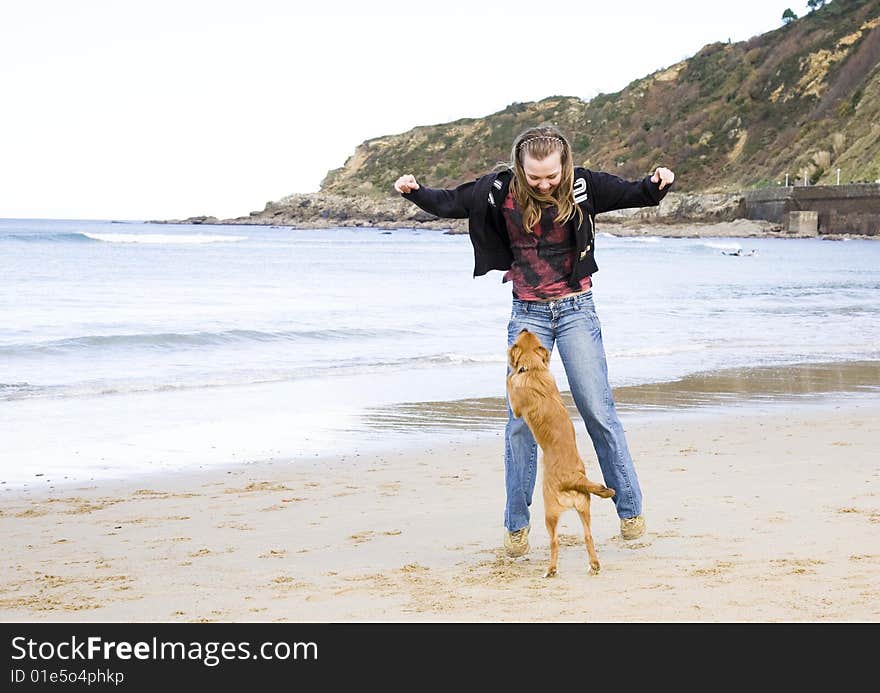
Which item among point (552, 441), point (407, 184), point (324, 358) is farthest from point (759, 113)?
point (552, 441)

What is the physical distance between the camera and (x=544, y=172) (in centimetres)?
481

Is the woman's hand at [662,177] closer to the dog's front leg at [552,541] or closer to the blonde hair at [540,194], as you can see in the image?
the blonde hair at [540,194]

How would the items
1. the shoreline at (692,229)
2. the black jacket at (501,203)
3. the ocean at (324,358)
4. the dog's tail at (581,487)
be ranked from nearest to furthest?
the dog's tail at (581,487) → the black jacket at (501,203) → the ocean at (324,358) → the shoreline at (692,229)

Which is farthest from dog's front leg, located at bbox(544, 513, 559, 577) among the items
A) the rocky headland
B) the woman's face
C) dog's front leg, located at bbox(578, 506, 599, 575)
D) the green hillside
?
the green hillside

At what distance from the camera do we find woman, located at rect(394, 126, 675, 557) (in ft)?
15.9

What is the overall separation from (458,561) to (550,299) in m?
1.30

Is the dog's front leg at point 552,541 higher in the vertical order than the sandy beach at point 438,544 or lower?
higher

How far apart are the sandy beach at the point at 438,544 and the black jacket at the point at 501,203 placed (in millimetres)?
1401

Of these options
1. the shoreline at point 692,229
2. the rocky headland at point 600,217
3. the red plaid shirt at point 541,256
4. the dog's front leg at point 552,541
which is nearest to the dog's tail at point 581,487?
the dog's front leg at point 552,541

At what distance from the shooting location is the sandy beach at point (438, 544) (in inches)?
168

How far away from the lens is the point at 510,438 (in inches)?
200

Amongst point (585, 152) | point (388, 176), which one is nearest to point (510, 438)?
point (585, 152)

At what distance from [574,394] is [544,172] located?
1057mm

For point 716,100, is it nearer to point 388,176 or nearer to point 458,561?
point 388,176
